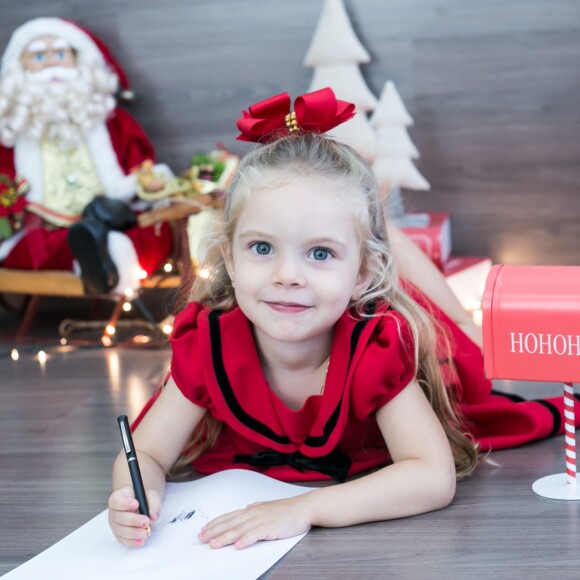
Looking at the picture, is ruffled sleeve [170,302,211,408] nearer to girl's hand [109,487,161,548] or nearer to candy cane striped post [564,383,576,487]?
girl's hand [109,487,161,548]

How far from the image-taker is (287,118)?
4.06 ft

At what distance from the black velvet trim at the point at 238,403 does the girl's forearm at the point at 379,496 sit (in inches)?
4.6

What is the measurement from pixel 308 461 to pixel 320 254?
30 cm

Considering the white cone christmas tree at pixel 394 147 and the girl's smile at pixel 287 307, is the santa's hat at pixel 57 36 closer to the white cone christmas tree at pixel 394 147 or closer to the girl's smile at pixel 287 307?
the white cone christmas tree at pixel 394 147

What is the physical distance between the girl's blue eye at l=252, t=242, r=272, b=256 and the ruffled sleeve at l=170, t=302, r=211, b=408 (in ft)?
0.55

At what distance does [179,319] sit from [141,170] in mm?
1339

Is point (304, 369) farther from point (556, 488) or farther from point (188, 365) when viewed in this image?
point (556, 488)

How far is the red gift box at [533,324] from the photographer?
3.62 feet

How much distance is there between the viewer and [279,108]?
124 cm

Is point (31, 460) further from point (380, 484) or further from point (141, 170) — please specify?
point (141, 170)

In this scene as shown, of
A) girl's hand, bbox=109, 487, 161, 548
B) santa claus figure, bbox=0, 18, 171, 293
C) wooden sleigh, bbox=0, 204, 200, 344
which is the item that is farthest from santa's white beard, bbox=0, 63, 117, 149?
girl's hand, bbox=109, 487, 161, 548

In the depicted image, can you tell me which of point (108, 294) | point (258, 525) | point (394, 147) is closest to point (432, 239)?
point (394, 147)

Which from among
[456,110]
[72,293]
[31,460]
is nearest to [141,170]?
[72,293]

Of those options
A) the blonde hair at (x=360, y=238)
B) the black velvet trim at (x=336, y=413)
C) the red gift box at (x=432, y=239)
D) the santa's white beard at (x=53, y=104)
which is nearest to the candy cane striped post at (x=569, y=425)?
the blonde hair at (x=360, y=238)
